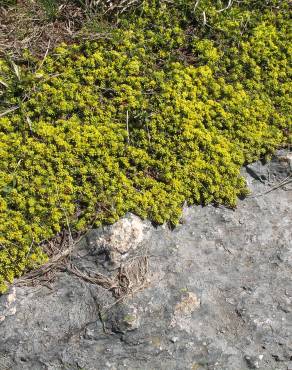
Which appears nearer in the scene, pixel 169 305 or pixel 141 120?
pixel 169 305

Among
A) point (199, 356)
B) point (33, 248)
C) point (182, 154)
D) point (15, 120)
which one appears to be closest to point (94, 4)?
point (15, 120)

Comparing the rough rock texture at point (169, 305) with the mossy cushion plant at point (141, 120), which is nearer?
the rough rock texture at point (169, 305)

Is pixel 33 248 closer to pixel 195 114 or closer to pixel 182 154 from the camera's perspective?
pixel 182 154

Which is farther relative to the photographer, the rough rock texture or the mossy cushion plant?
the mossy cushion plant

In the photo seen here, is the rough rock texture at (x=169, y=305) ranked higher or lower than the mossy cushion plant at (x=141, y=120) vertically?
lower

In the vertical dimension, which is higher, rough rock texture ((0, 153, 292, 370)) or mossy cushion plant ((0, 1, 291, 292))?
mossy cushion plant ((0, 1, 291, 292))
